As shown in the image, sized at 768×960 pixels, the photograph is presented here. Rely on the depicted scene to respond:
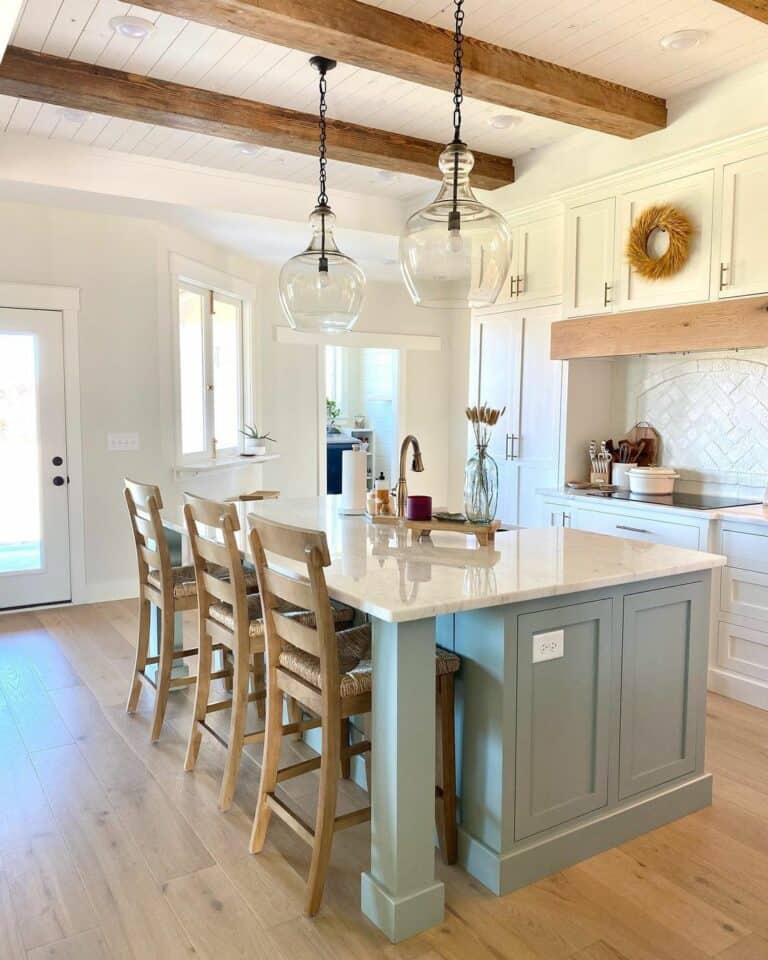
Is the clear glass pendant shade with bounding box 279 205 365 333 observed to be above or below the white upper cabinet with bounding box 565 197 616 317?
below

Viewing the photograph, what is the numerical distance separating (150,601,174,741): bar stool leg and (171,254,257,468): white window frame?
2.49 m

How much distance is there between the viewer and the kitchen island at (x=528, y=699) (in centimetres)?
196

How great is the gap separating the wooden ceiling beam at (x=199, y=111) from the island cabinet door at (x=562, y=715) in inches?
120

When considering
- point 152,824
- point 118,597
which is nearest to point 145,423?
point 118,597

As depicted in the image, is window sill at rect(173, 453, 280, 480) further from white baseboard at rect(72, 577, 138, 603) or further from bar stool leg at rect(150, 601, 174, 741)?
bar stool leg at rect(150, 601, 174, 741)

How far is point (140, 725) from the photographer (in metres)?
3.26

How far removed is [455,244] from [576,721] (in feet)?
4.98

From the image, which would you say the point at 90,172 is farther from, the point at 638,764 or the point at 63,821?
the point at 638,764

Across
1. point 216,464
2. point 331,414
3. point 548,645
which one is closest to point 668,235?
point 548,645

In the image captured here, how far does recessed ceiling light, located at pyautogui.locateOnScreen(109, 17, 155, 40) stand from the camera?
3.01 metres

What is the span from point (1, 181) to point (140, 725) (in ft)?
10.2

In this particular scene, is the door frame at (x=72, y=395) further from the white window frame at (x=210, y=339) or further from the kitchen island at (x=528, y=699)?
the kitchen island at (x=528, y=699)

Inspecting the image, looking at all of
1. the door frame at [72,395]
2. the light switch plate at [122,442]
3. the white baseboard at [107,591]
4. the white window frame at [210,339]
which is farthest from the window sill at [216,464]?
the white baseboard at [107,591]

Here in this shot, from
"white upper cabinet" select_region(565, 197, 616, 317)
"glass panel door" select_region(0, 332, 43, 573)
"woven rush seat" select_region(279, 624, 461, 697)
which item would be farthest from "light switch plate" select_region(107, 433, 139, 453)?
"woven rush seat" select_region(279, 624, 461, 697)
